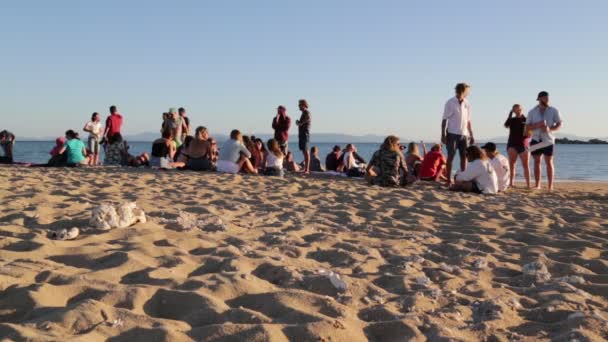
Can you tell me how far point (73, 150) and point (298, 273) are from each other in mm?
8627

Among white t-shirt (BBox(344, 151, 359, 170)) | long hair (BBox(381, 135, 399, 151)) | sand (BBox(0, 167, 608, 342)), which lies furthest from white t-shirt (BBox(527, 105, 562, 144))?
white t-shirt (BBox(344, 151, 359, 170))

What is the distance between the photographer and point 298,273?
9.80ft

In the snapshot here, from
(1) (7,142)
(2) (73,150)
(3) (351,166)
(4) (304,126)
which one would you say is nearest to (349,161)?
(3) (351,166)

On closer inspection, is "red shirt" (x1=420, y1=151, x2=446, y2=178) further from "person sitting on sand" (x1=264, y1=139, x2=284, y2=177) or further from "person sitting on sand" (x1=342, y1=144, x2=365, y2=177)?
"person sitting on sand" (x1=264, y1=139, x2=284, y2=177)

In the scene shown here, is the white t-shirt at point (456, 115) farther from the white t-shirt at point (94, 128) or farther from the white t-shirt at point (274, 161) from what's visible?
the white t-shirt at point (94, 128)

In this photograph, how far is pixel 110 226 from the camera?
3791 millimetres

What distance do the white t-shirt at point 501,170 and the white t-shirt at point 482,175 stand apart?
53cm

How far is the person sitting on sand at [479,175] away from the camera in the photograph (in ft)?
23.4

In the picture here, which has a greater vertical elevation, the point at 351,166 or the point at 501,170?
the point at 501,170

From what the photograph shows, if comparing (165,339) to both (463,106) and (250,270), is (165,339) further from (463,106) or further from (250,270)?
(463,106)

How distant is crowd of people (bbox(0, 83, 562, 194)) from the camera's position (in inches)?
305

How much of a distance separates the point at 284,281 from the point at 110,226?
1.61m

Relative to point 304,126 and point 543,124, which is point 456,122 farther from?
point 304,126

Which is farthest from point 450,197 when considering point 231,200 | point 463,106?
point 231,200
